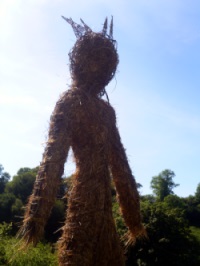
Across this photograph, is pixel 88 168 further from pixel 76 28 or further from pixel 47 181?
pixel 76 28

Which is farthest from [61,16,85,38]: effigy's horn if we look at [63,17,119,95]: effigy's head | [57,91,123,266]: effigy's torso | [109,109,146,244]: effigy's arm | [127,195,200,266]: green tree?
[127,195,200,266]: green tree

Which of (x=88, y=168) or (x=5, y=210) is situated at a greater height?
(x=5, y=210)

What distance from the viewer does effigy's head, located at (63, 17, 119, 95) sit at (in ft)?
12.8

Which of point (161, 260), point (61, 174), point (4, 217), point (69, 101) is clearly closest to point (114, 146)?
point (69, 101)

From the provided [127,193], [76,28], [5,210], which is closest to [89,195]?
[127,193]

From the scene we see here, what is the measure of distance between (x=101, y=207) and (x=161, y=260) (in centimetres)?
1247

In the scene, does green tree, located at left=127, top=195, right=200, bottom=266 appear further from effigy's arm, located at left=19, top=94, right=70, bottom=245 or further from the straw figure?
effigy's arm, located at left=19, top=94, right=70, bottom=245

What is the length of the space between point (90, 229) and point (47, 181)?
664 mm

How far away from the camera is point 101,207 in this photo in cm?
321

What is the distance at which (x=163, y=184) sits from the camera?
49.7 m

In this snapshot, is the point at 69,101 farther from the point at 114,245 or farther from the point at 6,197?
the point at 6,197

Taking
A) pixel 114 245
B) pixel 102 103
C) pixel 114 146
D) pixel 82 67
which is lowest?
pixel 114 245

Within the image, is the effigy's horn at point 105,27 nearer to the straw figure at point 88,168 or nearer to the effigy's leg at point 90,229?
the straw figure at point 88,168

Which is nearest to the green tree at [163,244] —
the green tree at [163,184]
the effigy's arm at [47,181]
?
the effigy's arm at [47,181]
